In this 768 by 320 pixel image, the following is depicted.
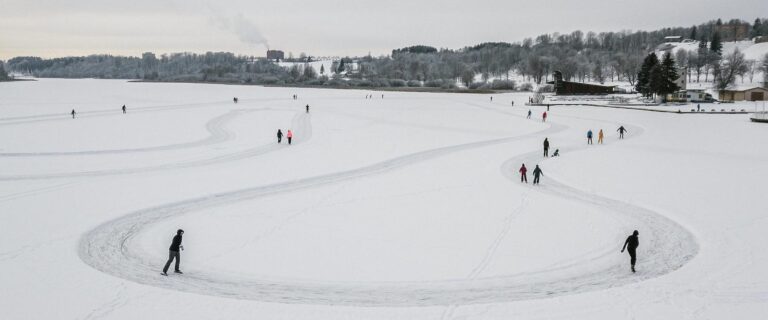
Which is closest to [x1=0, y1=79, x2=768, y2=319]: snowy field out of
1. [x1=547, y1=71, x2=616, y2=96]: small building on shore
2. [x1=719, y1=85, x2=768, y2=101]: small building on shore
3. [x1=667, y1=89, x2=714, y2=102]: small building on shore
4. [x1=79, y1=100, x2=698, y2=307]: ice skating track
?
[x1=79, y1=100, x2=698, y2=307]: ice skating track

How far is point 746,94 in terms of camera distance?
67.4m

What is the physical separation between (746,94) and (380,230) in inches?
2766

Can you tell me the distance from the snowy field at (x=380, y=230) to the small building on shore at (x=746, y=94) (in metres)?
44.3

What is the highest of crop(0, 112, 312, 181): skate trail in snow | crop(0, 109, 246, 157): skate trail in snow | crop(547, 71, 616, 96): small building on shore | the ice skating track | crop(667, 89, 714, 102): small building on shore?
crop(547, 71, 616, 96): small building on shore

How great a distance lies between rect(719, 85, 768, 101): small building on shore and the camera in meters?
65.6

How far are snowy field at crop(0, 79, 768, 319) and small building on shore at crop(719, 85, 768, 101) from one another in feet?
145

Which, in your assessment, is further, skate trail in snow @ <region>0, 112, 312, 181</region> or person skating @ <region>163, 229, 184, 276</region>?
skate trail in snow @ <region>0, 112, 312, 181</region>

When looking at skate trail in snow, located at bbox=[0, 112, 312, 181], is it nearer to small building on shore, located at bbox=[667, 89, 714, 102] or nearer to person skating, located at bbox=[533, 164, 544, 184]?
person skating, located at bbox=[533, 164, 544, 184]

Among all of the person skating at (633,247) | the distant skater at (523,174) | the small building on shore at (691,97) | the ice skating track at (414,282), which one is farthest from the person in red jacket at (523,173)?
the small building on shore at (691,97)

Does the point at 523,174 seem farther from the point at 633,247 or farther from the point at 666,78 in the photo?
the point at 666,78

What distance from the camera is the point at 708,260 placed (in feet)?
39.1

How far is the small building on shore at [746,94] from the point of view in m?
65.6

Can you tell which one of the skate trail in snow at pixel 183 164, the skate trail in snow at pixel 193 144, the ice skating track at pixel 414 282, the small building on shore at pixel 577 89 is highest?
the small building on shore at pixel 577 89

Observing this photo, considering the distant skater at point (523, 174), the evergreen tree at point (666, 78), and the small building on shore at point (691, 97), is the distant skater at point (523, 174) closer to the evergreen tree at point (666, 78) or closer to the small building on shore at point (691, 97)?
the evergreen tree at point (666, 78)
